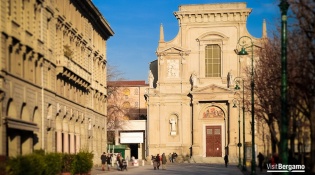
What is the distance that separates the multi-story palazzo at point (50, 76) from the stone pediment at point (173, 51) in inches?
986

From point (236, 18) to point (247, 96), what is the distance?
21652 mm

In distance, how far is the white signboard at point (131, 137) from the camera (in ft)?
387

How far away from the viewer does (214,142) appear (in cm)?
10481

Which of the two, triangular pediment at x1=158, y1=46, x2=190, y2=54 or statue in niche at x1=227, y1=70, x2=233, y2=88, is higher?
triangular pediment at x1=158, y1=46, x2=190, y2=54

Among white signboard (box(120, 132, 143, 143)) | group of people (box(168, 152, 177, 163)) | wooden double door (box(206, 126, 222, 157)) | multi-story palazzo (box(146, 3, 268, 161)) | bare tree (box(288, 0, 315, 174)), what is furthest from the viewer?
white signboard (box(120, 132, 143, 143))

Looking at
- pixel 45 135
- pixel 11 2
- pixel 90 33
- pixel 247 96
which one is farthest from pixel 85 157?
pixel 247 96

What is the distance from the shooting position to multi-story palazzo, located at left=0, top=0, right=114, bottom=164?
39.9 meters

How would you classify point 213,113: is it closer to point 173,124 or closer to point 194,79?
point 194,79

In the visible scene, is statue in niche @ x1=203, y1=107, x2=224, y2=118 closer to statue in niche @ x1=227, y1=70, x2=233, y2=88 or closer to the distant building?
statue in niche @ x1=227, y1=70, x2=233, y2=88

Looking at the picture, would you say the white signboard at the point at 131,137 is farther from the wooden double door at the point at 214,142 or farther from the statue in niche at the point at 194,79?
the statue in niche at the point at 194,79

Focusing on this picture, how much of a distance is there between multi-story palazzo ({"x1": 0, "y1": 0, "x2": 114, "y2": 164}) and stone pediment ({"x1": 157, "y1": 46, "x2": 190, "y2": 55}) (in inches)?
986

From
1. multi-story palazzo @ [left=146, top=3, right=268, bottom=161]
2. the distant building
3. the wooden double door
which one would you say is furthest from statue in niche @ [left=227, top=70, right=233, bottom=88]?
the distant building

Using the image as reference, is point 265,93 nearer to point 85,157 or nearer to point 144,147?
point 85,157

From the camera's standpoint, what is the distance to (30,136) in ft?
147
